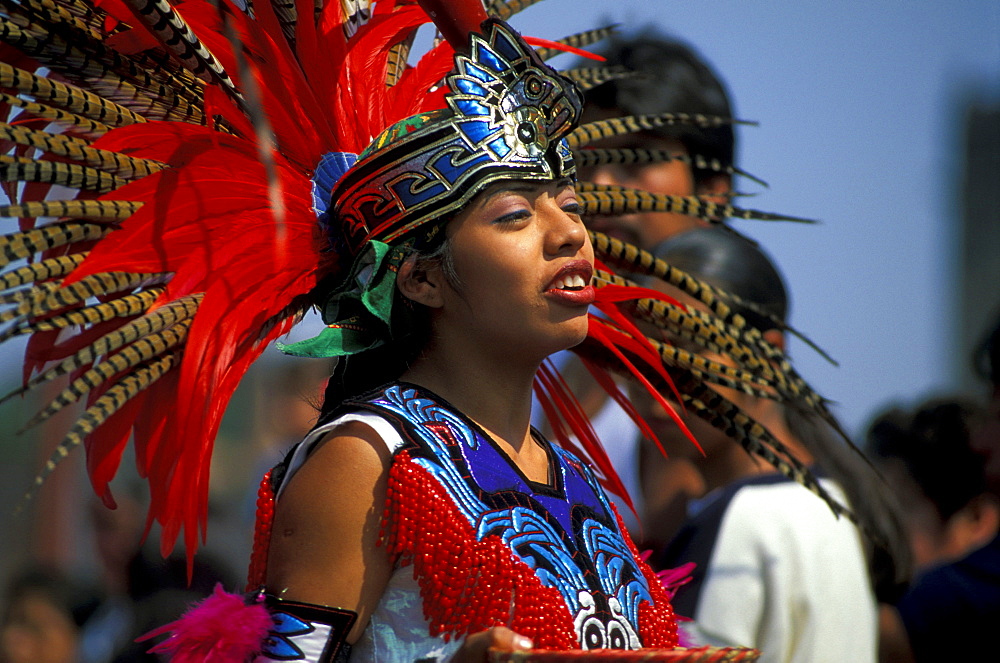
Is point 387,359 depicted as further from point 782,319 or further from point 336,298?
point 782,319

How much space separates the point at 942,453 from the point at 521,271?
336cm

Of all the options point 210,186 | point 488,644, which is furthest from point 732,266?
point 488,644

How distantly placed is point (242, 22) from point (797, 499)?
208 cm

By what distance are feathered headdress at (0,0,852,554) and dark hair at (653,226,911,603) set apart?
991 mm

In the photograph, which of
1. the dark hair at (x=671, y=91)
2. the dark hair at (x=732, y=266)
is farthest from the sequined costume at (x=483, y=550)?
the dark hair at (x=671, y=91)

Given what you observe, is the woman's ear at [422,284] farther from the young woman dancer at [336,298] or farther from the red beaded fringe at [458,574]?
the red beaded fringe at [458,574]

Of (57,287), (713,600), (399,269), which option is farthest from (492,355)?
(713,600)

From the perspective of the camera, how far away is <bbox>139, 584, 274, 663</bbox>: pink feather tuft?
1.75 metres

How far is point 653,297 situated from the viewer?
245cm

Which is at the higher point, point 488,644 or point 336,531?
point 336,531

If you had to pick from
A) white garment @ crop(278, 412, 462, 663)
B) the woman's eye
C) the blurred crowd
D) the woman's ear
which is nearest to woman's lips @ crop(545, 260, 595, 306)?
the woman's eye

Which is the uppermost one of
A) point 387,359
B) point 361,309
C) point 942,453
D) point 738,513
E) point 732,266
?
point 361,309

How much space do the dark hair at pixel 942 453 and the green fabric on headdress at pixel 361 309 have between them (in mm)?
3264

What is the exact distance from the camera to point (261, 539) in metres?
1.91
